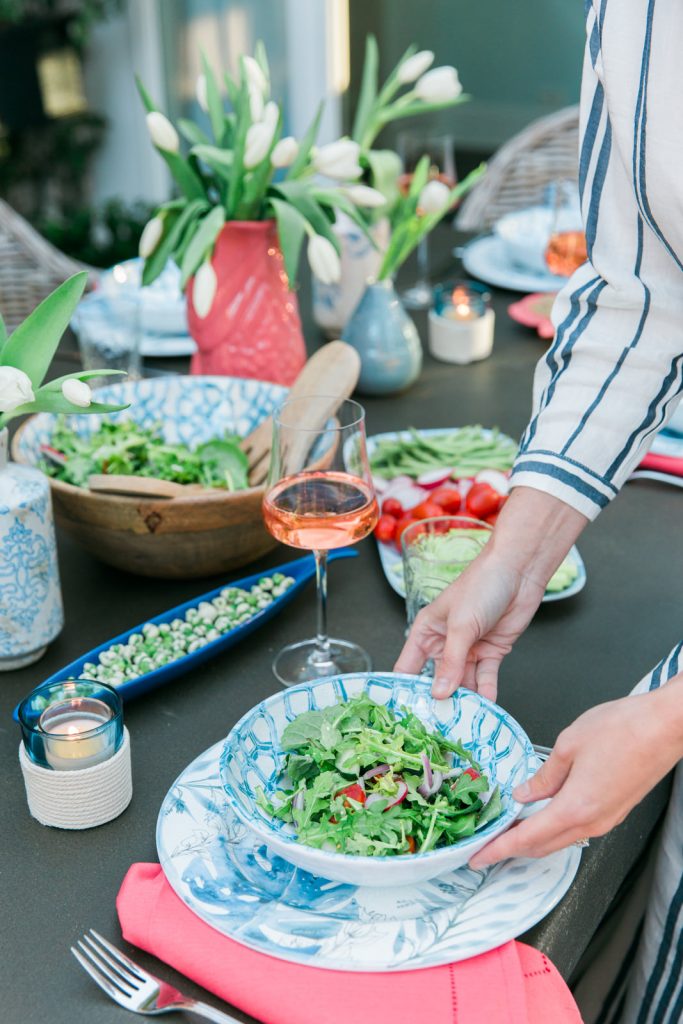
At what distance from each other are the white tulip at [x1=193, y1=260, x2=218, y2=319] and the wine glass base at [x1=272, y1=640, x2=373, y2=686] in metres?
0.50

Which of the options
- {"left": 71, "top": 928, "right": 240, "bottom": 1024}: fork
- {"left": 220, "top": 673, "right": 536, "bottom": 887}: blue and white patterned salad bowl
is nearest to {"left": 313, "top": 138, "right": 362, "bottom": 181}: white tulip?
{"left": 220, "top": 673, "right": 536, "bottom": 887}: blue and white patterned salad bowl

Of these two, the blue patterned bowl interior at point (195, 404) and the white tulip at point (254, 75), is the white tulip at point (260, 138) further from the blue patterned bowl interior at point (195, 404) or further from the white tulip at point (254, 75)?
the blue patterned bowl interior at point (195, 404)

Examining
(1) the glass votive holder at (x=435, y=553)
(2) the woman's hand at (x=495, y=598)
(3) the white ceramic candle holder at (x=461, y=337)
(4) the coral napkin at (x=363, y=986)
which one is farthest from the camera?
(3) the white ceramic candle holder at (x=461, y=337)

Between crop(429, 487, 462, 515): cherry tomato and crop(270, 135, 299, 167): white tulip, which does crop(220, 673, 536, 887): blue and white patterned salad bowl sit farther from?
crop(270, 135, 299, 167): white tulip

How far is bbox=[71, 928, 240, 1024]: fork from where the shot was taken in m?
0.72

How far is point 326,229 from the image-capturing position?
1498 mm

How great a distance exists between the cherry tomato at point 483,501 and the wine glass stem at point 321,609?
0.91 feet

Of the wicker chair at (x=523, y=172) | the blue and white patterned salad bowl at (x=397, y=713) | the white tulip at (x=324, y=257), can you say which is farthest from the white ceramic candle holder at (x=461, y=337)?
the blue and white patterned salad bowl at (x=397, y=713)

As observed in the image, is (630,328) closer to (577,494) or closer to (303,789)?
(577,494)

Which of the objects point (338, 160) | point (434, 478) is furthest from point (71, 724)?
point (338, 160)

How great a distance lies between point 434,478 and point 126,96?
3.83 metres

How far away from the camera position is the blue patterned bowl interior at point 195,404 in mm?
1408

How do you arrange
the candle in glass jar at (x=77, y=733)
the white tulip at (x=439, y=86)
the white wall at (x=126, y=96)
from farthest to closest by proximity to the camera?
the white wall at (x=126, y=96) → the white tulip at (x=439, y=86) → the candle in glass jar at (x=77, y=733)

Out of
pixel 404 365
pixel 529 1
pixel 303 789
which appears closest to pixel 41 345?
pixel 303 789
